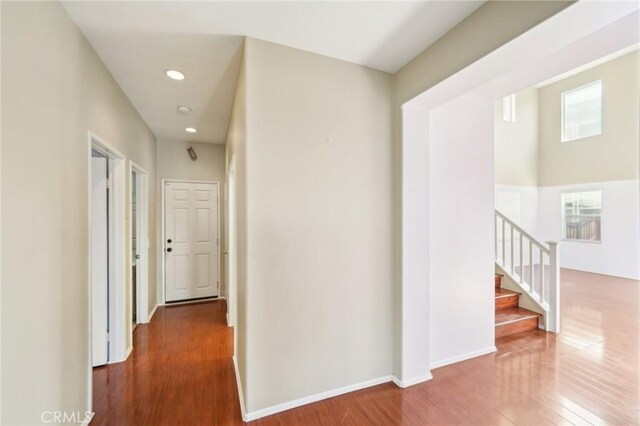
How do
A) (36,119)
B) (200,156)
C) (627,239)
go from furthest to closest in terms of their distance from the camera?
(627,239), (200,156), (36,119)

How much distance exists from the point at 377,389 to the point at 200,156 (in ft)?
14.0

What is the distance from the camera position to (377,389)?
2223mm

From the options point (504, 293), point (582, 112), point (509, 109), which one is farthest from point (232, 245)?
point (582, 112)

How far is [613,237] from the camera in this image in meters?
6.05

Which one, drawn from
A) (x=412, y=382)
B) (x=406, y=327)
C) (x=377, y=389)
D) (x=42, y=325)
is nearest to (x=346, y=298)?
(x=406, y=327)

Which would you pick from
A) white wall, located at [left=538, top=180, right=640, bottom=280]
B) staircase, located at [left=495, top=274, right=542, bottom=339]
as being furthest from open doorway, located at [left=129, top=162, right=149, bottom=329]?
white wall, located at [left=538, top=180, right=640, bottom=280]

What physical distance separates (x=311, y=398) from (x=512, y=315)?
112 inches

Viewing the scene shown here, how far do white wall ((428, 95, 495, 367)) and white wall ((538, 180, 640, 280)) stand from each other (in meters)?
5.71

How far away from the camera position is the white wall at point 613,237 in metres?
5.72

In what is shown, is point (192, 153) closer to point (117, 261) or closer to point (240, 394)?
point (117, 261)

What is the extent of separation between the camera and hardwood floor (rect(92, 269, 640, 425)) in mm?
1895

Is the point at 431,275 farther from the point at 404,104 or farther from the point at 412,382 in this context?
the point at 404,104

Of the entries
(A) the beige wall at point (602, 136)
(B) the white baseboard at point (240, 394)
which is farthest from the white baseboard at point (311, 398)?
(A) the beige wall at point (602, 136)

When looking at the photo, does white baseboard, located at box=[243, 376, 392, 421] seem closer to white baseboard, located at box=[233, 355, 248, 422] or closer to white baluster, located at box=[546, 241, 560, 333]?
white baseboard, located at box=[233, 355, 248, 422]
